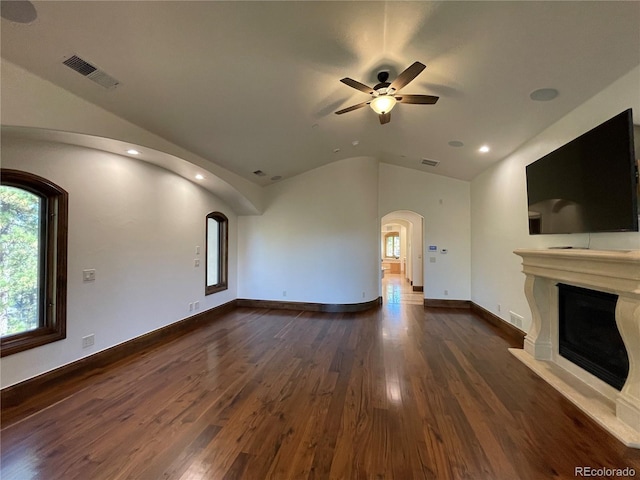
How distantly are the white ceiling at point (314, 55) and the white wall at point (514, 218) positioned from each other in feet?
0.51

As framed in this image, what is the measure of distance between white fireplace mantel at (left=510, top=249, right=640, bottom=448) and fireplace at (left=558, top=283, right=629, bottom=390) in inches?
3.0

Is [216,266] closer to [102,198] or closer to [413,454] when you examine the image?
[102,198]

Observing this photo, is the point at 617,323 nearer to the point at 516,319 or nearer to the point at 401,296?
the point at 516,319

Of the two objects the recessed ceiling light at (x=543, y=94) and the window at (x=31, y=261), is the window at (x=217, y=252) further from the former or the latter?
the recessed ceiling light at (x=543, y=94)

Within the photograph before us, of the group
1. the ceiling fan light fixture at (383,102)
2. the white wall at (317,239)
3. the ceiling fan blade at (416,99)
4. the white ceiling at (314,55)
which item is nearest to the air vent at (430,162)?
the white wall at (317,239)

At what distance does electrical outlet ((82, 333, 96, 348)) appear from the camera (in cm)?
332

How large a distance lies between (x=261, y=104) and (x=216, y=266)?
4.04 m

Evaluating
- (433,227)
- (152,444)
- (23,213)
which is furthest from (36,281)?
(433,227)

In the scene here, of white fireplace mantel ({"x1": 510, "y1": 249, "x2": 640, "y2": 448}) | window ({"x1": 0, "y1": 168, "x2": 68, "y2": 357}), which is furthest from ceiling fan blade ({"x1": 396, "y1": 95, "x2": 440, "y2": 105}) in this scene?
window ({"x1": 0, "y1": 168, "x2": 68, "y2": 357})

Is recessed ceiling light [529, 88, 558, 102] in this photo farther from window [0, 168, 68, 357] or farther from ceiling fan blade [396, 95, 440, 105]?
window [0, 168, 68, 357]

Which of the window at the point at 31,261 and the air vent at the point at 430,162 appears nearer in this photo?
the window at the point at 31,261

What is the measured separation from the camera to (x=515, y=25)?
2.12 metres

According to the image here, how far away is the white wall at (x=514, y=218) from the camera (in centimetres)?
258

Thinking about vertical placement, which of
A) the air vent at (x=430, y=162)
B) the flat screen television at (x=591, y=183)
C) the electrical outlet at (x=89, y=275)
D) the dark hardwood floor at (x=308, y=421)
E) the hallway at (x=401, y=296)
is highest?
the air vent at (x=430, y=162)
